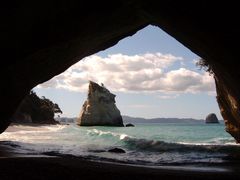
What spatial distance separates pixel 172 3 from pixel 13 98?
28.3 feet

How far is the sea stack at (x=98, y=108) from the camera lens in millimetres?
91062

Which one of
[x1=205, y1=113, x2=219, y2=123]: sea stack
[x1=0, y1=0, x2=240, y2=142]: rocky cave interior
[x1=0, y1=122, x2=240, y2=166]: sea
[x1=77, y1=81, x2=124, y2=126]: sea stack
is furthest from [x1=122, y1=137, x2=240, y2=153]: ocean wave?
[x1=205, y1=113, x2=219, y2=123]: sea stack

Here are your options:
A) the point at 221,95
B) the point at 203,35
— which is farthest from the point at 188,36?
the point at 221,95

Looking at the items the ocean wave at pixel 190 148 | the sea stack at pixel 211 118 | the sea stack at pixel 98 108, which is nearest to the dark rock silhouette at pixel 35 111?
the sea stack at pixel 98 108

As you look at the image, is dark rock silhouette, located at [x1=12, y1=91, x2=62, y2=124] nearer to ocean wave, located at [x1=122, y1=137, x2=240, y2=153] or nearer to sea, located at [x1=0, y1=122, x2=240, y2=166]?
sea, located at [x1=0, y1=122, x2=240, y2=166]

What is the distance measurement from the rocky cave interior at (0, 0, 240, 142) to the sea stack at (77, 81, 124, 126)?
7381 centimetres

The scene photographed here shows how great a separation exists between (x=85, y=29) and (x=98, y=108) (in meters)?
78.4

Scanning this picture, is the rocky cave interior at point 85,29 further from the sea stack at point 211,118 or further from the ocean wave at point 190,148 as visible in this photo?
the sea stack at point 211,118

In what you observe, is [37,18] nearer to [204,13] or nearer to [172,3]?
[172,3]

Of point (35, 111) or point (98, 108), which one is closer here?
point (35, 111)

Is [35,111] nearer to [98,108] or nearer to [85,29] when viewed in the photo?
[98,108]

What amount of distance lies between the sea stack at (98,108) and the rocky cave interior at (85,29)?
73806 mm

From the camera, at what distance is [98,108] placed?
301 feet

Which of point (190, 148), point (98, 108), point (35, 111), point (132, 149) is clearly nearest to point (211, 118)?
point (98, 108)
